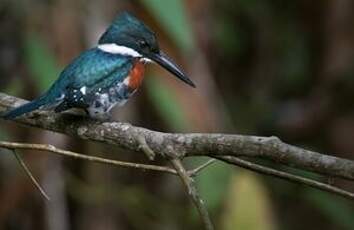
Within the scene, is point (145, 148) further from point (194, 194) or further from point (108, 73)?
point (108, 73)

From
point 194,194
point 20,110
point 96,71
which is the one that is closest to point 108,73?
point 96,71

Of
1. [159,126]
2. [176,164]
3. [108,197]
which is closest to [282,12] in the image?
[159,126]

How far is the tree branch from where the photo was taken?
1.62 meters

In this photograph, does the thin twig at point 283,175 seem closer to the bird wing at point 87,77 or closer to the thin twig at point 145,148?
the thin twig at point 145,148

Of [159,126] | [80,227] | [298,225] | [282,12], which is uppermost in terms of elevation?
[282,12]

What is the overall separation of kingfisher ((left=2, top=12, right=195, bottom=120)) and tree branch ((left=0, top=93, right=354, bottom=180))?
0.05 meters

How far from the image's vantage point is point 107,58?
219 centimetres

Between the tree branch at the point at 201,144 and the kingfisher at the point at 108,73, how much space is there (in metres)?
0.05

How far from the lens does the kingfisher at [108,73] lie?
2.07 meters

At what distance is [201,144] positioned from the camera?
1721mm

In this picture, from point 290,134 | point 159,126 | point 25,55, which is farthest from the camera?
point 290,134

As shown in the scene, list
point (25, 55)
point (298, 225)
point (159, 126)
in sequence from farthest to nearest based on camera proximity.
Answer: point (298, 225) → point (159, 126) → point (25, 55)

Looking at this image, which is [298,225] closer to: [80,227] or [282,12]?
[282,12]

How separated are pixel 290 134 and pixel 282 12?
1.76 feet
